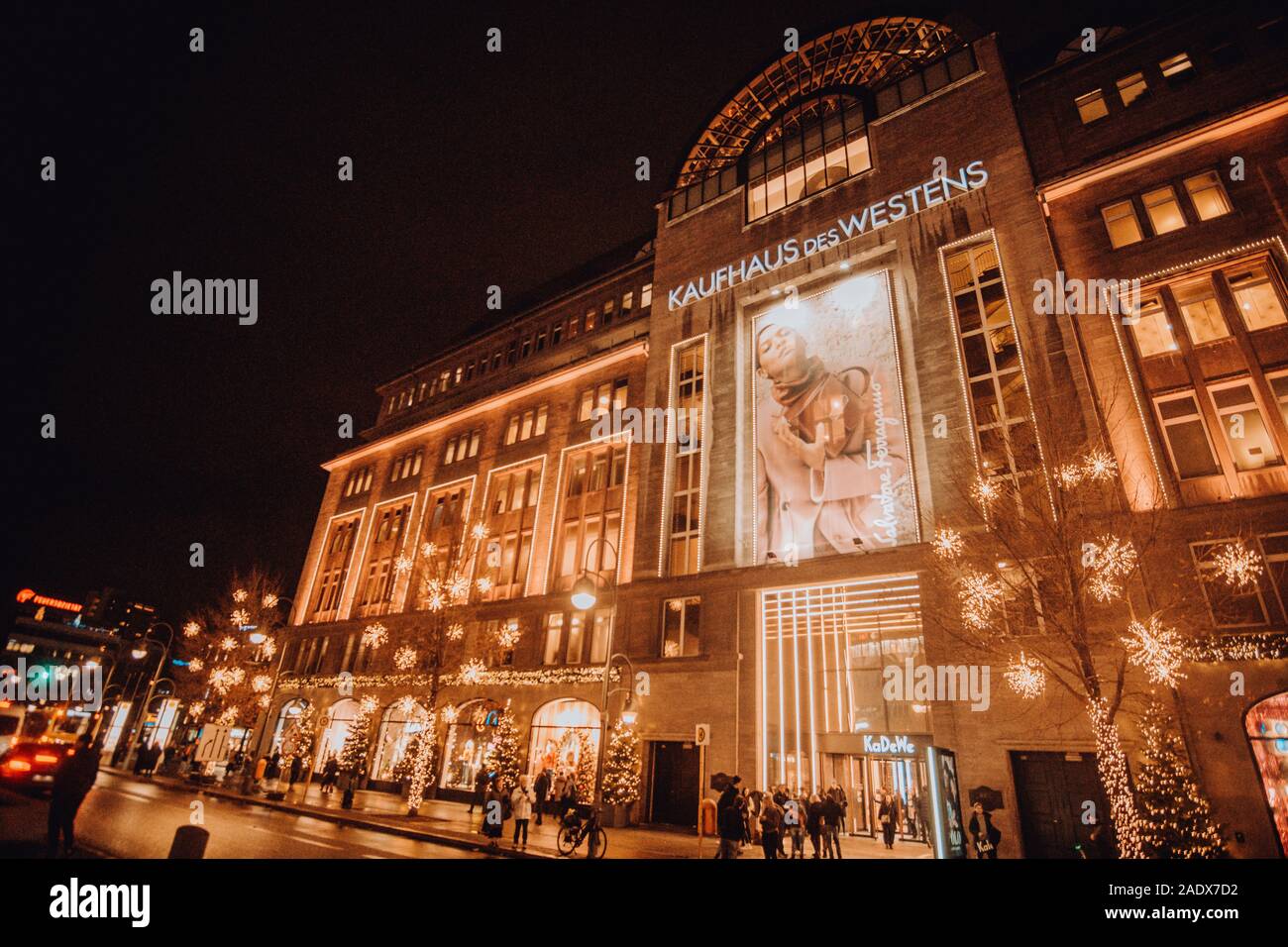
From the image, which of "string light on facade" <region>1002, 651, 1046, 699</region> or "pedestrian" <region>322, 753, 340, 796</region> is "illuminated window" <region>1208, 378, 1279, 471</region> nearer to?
"string light on facade" <region>1002, 651, 1046, 699</region>

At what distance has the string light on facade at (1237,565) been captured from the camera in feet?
50.1

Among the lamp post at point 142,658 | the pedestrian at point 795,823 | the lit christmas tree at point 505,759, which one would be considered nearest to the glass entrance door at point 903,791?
the pedestrian at point 795,823

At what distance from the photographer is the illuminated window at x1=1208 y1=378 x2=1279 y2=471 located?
17469mm

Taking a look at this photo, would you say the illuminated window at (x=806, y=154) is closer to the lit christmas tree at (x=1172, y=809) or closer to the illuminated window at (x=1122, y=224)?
the illuminated window at (x=1122, y=224)

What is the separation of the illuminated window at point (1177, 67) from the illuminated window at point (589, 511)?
27.9m

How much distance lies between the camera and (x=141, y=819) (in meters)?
15.3

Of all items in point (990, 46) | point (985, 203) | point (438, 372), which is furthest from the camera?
point (438, 372)

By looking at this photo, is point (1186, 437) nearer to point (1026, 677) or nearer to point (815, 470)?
point (1026, 677)

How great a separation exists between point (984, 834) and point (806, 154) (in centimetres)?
3183

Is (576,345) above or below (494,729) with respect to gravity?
above
